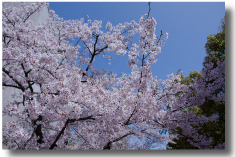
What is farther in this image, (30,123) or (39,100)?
(30,123)

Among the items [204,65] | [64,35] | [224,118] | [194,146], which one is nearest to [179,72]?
[204,65]

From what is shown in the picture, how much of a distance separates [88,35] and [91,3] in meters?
1.18

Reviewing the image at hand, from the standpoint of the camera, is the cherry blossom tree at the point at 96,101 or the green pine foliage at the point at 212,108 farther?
the green pine foliage at the point at 212,108

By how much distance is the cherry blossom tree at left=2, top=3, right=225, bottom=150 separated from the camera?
232 centimetres

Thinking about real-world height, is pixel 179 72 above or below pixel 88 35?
below

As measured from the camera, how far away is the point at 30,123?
110 inches

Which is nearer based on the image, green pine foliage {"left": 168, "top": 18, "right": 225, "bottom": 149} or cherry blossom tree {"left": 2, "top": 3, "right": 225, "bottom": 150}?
cherry blossom tree {"left": 2, "top": 3, "right": 225, "bottom": 150}

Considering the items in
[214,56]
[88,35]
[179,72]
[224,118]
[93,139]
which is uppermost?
[88,35]

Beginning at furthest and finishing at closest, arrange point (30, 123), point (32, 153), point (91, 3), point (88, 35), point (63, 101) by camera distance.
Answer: point (88, 35)
point (91, 3)
point (30, 123)
point (32, 153)
point (63, 101)

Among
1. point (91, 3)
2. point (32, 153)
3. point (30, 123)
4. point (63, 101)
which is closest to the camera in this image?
point (63, 101)

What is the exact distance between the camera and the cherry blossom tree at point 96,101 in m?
2.32

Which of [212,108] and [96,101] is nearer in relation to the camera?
[96,101]

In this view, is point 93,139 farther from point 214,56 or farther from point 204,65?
point 214,56

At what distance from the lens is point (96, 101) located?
8.18ft
